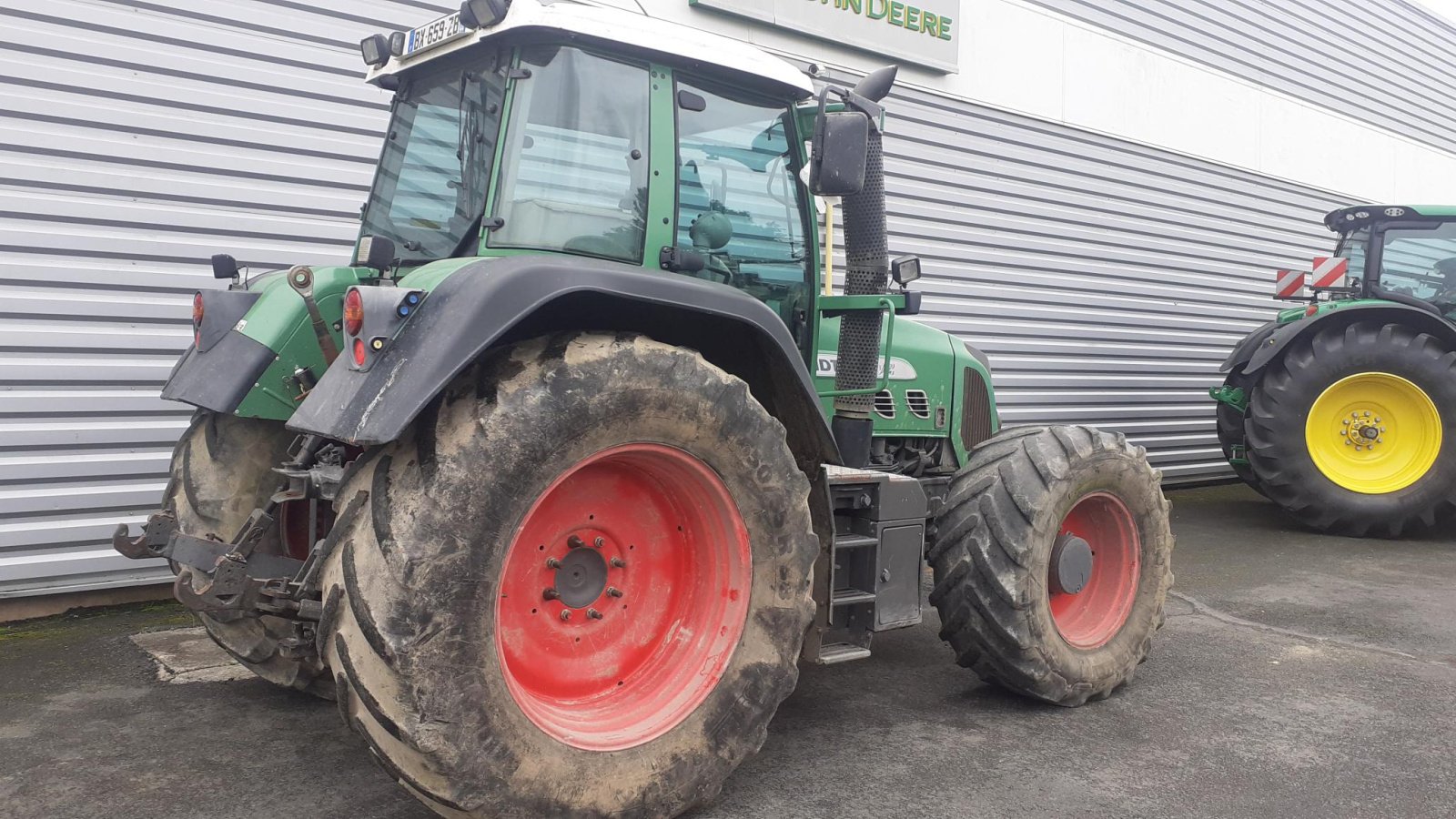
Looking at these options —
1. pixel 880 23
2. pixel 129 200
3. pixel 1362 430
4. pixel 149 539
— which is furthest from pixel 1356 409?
pixel 129 200

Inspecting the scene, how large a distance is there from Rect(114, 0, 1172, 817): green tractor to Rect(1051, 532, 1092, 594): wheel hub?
0.02m

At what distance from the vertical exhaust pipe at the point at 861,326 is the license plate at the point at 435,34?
1.52 meters

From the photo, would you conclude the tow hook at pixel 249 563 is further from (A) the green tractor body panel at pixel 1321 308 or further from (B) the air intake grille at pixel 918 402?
(A) the green tractor body panel at pixel 1321 308

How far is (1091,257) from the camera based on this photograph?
9.58 meters

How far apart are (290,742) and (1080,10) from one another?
8542mm

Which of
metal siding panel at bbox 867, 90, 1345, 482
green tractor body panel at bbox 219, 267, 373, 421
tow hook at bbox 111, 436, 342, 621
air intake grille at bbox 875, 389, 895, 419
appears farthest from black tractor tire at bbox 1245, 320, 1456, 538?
tow hook at bbox 111, 436, 342, 621

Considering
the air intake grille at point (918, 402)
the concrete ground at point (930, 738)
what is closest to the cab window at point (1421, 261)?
the concrete ground at point (930, 738)

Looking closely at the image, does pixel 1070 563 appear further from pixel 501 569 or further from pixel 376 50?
pixel 376 50

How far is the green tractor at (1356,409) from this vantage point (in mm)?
7980

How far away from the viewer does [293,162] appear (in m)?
5.62

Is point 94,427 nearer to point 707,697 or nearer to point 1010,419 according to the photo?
point 707,697

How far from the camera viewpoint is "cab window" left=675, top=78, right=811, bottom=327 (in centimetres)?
356

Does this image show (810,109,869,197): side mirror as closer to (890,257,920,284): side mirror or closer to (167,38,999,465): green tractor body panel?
(167,38,999,465): green tractor body panel

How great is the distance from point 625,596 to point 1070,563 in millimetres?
1921
